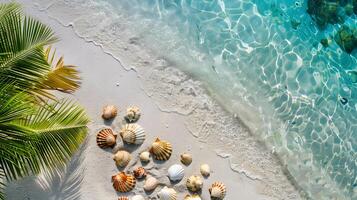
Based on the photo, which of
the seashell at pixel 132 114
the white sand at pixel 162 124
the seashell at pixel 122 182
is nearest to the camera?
the seashell at pixel 122 182

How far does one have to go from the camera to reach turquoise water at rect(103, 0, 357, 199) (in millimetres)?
9805

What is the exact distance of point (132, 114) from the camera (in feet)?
29.8

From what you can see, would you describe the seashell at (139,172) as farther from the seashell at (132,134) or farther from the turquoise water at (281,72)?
the turquoise water at (281,72)

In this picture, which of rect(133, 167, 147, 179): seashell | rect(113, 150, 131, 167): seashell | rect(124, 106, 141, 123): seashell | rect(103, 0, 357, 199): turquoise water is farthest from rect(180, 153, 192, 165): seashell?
rect(103, 0, 357, 199): turquoise water

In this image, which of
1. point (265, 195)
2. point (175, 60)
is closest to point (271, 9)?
point (175, 60)

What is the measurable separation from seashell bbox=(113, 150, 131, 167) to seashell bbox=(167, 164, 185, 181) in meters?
0.81

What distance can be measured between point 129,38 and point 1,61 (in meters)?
3.11

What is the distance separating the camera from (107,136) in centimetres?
888

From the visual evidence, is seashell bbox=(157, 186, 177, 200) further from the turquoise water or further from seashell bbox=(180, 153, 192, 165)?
the turquoise water

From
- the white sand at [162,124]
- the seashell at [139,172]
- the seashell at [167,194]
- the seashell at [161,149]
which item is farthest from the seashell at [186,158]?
the seashell at [139,172]

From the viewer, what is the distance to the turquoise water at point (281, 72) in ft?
32.2

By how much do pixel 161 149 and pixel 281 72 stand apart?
3.20 metres

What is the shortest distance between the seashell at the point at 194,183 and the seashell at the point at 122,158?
47.9 inches

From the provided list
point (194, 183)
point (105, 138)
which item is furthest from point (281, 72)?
point (105, 138)
